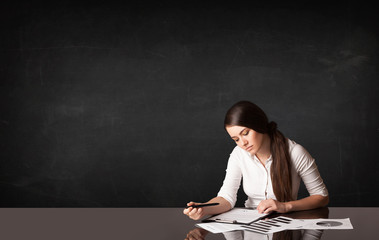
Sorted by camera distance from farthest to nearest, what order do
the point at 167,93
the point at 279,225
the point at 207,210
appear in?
→ the point at 167,93 < the point at 207,210 < the point at 279,225

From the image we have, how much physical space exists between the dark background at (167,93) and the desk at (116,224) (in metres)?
1.99

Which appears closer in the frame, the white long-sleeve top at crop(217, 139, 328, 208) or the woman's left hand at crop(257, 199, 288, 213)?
the woman's left hand at crop(257, 199, 288, 213)

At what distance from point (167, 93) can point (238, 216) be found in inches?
89.5

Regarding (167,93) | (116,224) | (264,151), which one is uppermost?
(167,93)

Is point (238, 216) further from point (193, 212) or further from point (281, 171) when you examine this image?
point (281, 171)

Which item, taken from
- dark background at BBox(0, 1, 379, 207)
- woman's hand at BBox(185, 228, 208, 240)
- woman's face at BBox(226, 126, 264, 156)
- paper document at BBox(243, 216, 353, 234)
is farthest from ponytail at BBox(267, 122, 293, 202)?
dark background at BBox(0, 1, 379, 207)

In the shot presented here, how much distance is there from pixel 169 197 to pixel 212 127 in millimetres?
696

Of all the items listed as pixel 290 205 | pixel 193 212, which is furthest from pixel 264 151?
pixel 193 212

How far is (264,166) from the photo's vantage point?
2094 mm

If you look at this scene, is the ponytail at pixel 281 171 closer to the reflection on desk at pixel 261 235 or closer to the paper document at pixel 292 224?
the paper document at pixel 292 224

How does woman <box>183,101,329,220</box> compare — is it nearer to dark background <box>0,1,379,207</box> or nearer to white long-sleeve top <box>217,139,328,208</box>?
white long-sleeve top <box>217,139,328,208</box>

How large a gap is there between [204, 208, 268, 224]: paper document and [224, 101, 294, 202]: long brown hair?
0.28m

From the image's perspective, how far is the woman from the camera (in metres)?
1.90

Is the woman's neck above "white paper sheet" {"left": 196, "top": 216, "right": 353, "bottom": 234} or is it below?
above
